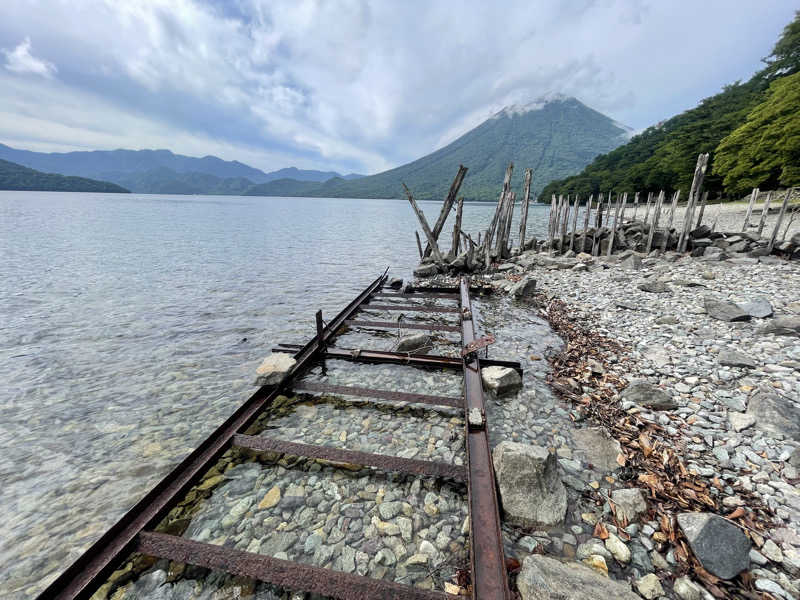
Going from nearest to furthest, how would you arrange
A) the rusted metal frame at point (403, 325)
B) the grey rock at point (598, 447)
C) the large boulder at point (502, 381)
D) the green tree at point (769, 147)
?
the grey rock at point (598, 447)
the large boulder at point (502, 381)
the rusted metal frame at point (403, 325)
the green tree at point (769, 147)

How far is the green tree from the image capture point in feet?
99.2

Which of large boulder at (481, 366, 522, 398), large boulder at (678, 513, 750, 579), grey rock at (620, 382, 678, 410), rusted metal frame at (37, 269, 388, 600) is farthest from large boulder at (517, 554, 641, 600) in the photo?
rusted metal frame at (37, 269, 388, 600)

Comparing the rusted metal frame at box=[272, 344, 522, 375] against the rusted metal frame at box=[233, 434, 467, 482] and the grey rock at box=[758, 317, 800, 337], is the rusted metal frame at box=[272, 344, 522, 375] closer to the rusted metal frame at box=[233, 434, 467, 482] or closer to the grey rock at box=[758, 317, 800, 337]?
the rusted metal frame at box=[233, 434, 467, 482]

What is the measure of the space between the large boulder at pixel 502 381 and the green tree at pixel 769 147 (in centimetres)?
4298

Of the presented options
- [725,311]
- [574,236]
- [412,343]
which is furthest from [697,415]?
[574,236]

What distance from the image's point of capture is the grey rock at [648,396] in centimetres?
459

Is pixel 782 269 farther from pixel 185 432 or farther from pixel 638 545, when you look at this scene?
pixel 185 432

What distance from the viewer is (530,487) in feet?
10.8

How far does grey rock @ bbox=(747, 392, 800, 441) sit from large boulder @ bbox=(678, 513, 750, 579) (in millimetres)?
1807

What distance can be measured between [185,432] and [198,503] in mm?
1814

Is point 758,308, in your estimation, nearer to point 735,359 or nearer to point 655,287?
point 735,359

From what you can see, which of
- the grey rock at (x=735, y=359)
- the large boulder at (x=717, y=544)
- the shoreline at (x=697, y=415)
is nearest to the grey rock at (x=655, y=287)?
the shoreline at (x=697, y=415)

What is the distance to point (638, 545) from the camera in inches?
114

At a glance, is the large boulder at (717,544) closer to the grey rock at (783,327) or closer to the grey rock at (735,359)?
the grey rock at (735,359)
